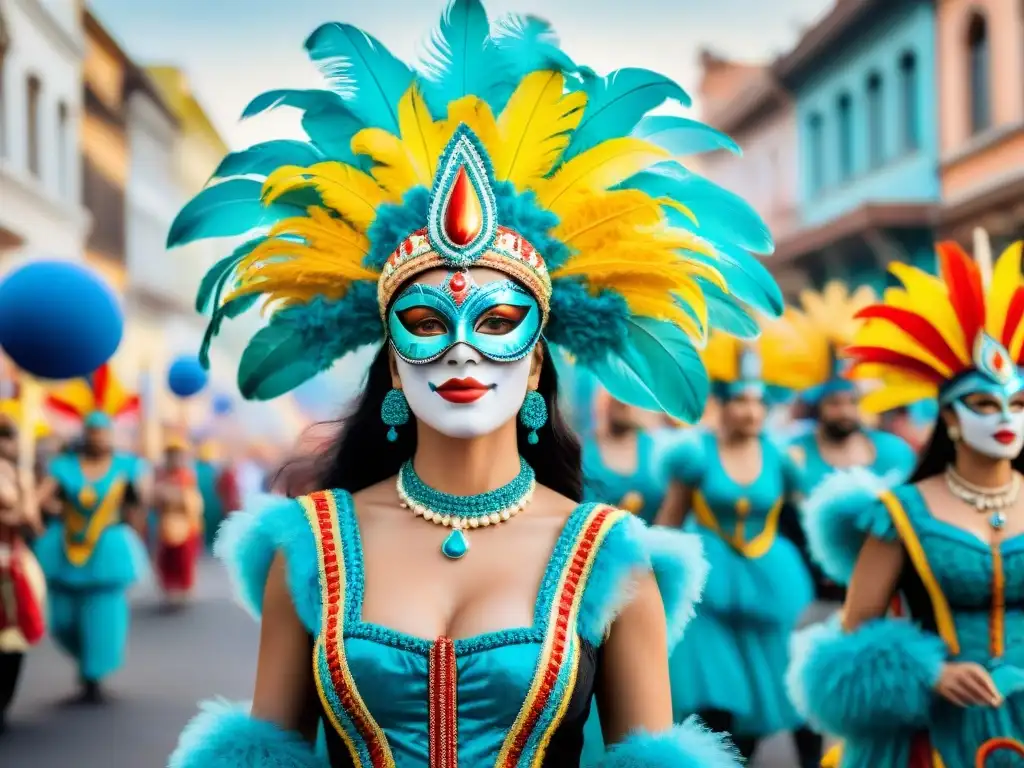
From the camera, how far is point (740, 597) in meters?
7.46

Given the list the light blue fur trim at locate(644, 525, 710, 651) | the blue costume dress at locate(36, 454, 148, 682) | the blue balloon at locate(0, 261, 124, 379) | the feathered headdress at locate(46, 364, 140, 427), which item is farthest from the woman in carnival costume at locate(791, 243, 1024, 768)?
the feathered headdress at locate(46, 364, 140, 427)

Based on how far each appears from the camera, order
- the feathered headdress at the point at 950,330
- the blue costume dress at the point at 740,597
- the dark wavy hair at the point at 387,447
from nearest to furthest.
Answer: the dark wavy hair at the point at 387,447 < the feathered headdress at the point at 950,330 < the blue costume dress at the point at 740,597

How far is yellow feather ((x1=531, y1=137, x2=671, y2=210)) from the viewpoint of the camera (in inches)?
136

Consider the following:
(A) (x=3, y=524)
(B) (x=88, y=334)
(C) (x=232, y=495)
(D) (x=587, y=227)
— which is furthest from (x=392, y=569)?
(C) (x=232, y=495)

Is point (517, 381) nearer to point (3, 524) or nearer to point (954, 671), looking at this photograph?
point (954, 671)

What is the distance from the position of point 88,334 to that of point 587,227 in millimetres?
2353

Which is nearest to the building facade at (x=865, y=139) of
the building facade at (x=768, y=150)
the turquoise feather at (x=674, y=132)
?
the building facade at (x=768, y=150)

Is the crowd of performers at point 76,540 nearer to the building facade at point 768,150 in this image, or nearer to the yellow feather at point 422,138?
the yellow feather at point 422,138

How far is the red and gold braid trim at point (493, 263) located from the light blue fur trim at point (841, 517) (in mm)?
2188

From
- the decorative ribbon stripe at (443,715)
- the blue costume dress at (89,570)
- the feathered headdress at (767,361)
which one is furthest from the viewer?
the blue costume dress at (89,570)

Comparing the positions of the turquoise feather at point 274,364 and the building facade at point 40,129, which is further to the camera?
the building facade at point 40,129

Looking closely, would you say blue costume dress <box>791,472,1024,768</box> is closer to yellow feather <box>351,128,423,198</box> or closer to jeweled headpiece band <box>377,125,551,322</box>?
jeweled headpiece band <box>377,125,551,322</box>

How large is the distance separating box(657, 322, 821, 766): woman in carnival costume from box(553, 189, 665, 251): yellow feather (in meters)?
3.70

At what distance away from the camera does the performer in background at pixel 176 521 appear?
1521 cm
